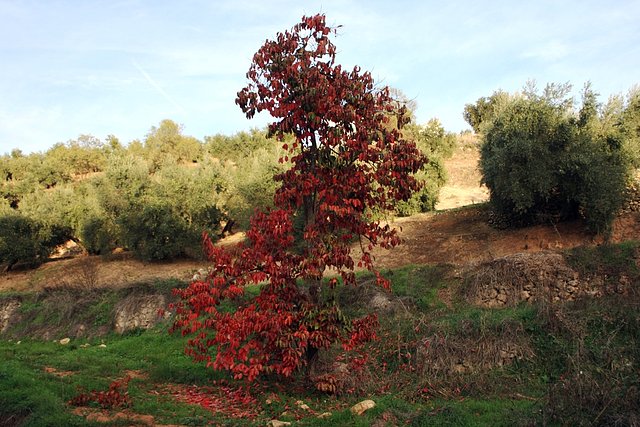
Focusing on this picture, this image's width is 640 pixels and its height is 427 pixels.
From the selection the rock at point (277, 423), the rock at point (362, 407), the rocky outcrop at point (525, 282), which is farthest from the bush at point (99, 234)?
the rock at point (362, 407)

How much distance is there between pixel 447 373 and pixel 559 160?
449 inches

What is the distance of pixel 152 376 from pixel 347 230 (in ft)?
20.3

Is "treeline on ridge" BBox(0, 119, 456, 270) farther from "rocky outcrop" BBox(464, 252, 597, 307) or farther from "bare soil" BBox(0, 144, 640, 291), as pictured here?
"rocky outcrop" BBox(464, 252, 597, 307)

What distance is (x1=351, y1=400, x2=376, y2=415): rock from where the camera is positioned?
8.52 metres

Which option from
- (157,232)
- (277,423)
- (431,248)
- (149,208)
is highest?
(149,208)

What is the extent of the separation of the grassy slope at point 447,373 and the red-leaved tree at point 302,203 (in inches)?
50.8

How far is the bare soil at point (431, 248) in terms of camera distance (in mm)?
19156

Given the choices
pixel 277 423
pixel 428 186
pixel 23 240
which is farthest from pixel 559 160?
pixel 23 240

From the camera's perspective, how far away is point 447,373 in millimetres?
10383

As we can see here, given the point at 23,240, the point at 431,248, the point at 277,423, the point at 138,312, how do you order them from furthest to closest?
the point at 23,240
the point at 431,248
the point at 138,312
the point at 277,423

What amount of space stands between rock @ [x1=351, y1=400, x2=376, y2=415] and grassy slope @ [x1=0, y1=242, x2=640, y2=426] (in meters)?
0.17

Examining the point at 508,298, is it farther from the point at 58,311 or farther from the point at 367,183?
the point at 58,311

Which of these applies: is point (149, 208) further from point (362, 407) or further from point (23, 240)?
point (362, 407)

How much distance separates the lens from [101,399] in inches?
351
